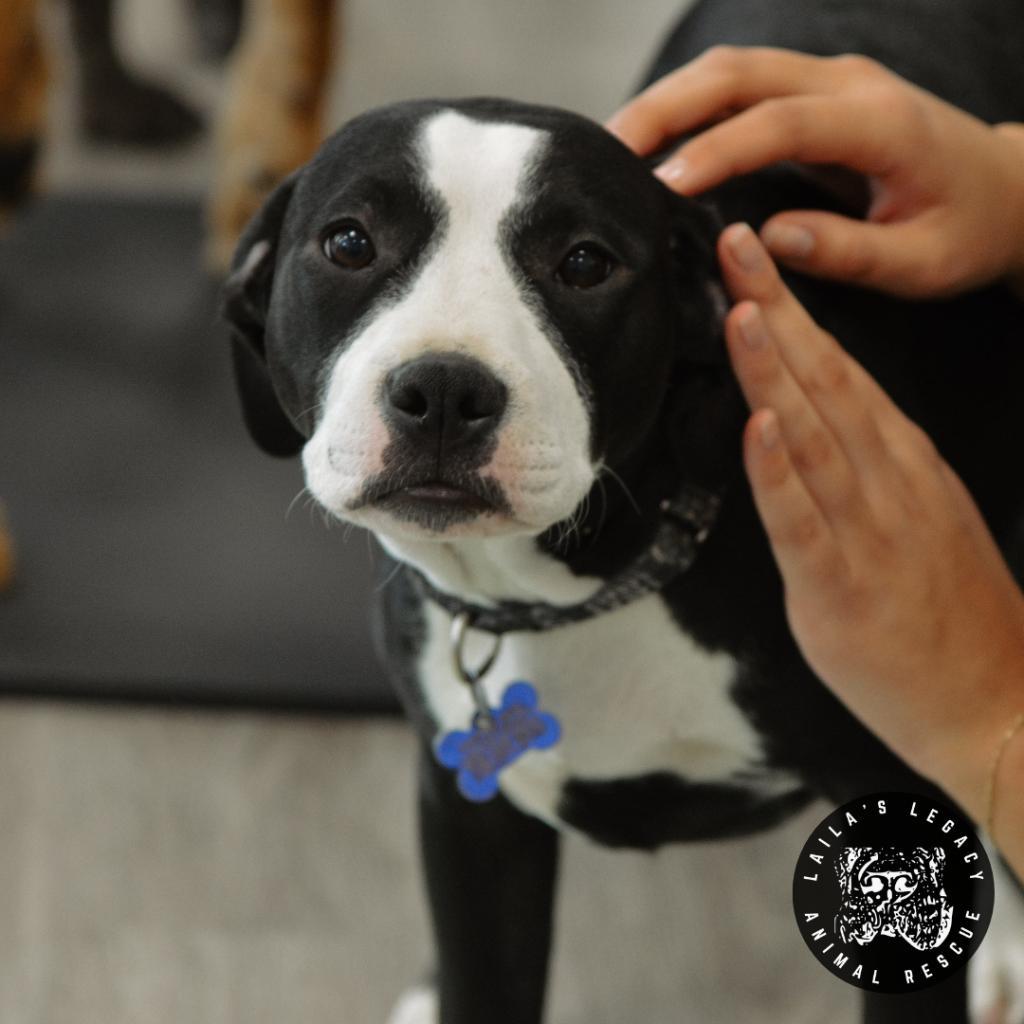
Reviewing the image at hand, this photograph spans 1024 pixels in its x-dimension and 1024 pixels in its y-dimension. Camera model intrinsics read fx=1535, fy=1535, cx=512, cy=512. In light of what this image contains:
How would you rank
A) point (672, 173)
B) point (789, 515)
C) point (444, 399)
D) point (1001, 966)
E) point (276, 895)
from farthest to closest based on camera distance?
point (276, 895)
point (1001, 966)
point (672, 173)
point (789, 515)
point (444, 399)

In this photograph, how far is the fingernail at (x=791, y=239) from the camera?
100cm

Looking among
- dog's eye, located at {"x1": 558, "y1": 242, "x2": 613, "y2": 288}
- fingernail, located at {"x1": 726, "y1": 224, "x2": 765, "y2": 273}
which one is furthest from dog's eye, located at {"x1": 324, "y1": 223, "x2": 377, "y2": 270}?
fingernail, located at {"x1": 726, "y1": 224, "x2": 765, "y2": 273}

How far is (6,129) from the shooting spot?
2025mm

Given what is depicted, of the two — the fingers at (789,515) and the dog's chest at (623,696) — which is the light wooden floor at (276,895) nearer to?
the dog's chest at (623,696)

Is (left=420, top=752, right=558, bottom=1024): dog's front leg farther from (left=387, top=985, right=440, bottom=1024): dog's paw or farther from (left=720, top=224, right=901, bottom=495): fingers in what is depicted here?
(left=720, top=224, right=901, bottom=495): fingers

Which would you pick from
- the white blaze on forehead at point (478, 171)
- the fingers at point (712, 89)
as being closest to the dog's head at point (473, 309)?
the white blaze on forehead at point (478, 171)

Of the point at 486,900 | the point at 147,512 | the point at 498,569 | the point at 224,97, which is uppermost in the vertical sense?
the point at 498,569

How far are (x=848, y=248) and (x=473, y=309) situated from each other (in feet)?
1.00

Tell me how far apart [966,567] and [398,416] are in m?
0.37

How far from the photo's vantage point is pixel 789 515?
90cm

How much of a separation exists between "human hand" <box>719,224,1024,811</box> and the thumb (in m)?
0.07

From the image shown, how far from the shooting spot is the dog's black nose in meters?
0.80

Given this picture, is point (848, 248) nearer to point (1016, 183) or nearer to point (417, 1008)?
point (1016, 183)

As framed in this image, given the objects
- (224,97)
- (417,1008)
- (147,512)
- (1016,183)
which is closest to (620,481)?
(1016,183)
